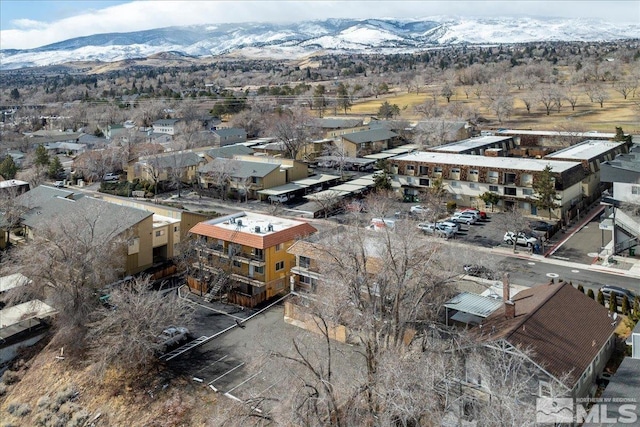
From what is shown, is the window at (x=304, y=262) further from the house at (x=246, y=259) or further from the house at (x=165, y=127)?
the house at (x=165, y=127)

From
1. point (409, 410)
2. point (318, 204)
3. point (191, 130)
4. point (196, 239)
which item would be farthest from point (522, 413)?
point (191, 130)

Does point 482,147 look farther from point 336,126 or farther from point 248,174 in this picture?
point 336,126

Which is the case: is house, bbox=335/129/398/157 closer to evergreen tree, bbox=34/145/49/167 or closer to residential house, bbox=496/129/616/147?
residential house, bbox=496/129/616/147

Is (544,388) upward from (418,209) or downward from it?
downward

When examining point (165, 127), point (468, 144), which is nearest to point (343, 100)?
point (165, 127)

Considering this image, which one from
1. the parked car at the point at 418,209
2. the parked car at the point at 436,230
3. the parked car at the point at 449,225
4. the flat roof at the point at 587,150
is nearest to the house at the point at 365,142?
the parked car at the point at 418,209

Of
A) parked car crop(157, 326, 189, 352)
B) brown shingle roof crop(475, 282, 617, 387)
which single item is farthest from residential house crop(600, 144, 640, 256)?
parked car crop(157, 326, 189, 352)
